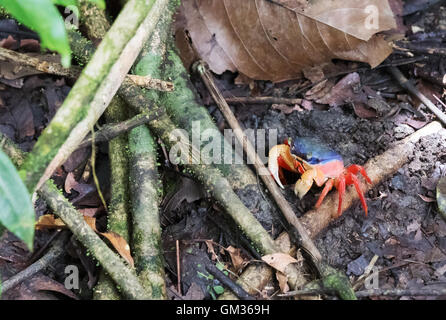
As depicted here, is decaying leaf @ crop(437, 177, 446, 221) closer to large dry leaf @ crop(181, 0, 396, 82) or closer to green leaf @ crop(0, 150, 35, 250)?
large dry leaf @ crop(181, 0, 396, 82)

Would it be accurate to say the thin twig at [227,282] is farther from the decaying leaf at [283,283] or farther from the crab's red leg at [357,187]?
the crab's red leg at [357,187]

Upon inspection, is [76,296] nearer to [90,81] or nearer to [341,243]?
[90,81]

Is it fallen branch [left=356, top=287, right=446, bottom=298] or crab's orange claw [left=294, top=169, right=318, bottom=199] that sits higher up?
crab's orange claw [left=294, top=169, right=318, bottom=199]

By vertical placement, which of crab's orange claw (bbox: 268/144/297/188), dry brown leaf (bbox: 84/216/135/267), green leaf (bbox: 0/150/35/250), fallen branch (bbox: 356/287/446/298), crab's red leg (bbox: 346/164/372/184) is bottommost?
fallen branch (bbox: 356/287/446/298)

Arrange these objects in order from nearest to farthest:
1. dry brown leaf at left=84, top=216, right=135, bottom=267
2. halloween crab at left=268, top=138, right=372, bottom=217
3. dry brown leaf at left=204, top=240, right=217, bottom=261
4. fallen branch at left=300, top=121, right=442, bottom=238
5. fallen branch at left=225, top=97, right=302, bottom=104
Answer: dry brown leaf at left=84, top=216, right=135, bottom=267
dry brown leaf at left=204, top=240, right=217, bottom=261
fallen branch at left=300, top=121, right=442, bottom=238
halloween crab at left=268, top=138, right=372, bottom=217
fallen branch at left=225, top=97, right=302, bottom=104

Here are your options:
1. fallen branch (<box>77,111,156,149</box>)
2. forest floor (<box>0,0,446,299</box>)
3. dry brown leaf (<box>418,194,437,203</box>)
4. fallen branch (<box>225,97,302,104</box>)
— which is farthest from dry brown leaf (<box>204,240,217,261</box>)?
dry brown leaf (<box>418,194,437,203</box>)

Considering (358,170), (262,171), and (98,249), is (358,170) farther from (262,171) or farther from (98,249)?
(98,249)

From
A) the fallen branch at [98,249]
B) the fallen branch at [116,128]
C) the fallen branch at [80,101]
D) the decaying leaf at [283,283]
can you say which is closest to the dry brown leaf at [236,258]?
the decaying leaf at [283,283]
